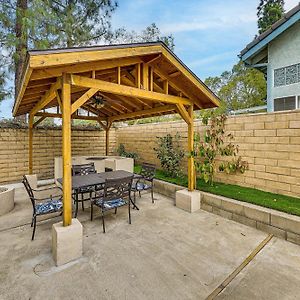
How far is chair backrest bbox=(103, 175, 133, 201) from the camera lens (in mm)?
3971

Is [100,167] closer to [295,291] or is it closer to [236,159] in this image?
[236,159]

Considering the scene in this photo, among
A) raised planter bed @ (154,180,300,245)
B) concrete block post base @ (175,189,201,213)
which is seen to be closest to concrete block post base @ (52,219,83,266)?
concrete block post base @ (175,189,201,213)

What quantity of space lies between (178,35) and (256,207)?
1381 cm

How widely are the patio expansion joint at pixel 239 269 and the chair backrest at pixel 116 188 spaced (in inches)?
94.4

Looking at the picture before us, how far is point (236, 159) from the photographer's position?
559 cm

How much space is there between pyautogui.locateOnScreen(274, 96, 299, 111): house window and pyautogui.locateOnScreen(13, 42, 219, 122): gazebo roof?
362 centimetres

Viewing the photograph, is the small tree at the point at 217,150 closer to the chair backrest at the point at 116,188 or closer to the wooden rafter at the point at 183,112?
the wooden rafter at the point at 183,112

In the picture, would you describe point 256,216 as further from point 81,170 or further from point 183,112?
point 81,170

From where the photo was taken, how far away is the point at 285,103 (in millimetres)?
7199

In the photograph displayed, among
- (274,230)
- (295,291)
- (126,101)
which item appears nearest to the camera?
(295,291)

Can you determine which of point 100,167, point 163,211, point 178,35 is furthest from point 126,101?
point 178,35

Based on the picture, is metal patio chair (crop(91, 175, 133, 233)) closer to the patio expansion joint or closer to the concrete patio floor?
the concrete patio floor

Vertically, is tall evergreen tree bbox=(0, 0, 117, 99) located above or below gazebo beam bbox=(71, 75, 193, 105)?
above

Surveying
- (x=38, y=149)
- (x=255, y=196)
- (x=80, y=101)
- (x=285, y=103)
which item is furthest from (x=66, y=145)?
(x=285, y=103)
